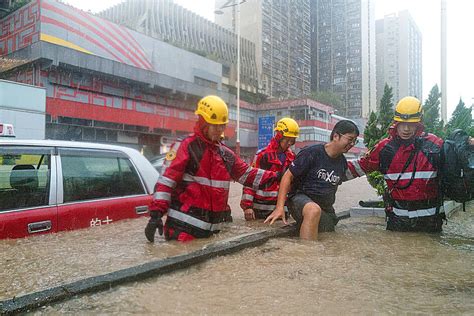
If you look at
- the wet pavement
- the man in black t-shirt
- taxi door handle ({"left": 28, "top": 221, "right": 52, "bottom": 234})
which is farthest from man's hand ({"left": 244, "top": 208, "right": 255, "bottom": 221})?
taxi door handle ({"left": 28, "top": 221, "right": 52, "bottom": 234})

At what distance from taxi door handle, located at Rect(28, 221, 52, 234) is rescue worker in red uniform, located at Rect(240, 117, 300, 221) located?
2.33 meters

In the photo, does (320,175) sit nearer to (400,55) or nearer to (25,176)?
(25,176)

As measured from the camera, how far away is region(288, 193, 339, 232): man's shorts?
11.7 feet

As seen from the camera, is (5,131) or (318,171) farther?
(318,171)

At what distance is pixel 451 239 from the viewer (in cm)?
349

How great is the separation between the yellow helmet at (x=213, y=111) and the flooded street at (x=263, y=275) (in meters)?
1.05

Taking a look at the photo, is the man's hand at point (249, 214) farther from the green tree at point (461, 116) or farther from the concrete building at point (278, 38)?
the concrete building at point (278, 38)

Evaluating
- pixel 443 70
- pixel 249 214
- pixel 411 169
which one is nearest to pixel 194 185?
pixel 249 214

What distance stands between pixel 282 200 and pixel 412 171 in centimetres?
138

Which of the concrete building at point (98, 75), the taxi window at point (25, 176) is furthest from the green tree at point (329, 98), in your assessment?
the taxi window at point (25, 176)

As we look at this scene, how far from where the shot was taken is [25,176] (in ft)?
9.36

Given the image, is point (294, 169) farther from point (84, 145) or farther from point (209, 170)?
point (84, 145)

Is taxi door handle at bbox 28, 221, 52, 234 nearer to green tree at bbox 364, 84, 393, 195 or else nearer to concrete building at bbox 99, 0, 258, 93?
green tree at bbox 364, 84, 393, 195

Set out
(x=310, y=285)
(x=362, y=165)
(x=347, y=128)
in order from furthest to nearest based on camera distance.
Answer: (x=362, y=165) → (x=347, y=128) → (x=310, y=285)
